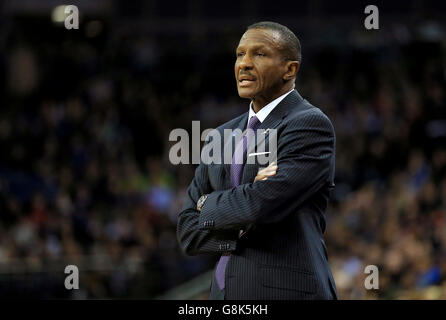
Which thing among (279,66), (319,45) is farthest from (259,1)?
(279,66)

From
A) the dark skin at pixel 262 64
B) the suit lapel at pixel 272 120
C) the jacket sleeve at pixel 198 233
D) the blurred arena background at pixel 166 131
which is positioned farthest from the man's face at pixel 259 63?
the blurred arena background at pixel 166 131

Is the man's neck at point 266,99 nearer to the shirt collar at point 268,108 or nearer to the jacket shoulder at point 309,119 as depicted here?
the shirt collar at point 268,108

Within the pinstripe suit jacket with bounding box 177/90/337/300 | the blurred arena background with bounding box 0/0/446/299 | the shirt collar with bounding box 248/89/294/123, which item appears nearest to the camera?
the pinstripe suit jacket with bounding box 177/90/337/300

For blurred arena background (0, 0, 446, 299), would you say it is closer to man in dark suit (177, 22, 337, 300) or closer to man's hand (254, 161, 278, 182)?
man in dark suit (177, 22, 337, 300)

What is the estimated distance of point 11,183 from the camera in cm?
1232

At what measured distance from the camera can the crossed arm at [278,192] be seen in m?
3.14

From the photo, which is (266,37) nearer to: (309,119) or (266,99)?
(266,99)

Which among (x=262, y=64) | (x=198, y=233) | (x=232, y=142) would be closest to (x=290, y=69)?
(x=262, y=64)

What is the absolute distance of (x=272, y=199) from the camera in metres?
3.13

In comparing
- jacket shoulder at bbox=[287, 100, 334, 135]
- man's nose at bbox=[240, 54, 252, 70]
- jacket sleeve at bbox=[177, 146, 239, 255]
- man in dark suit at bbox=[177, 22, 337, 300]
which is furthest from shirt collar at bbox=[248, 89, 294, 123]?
jacket sleeve at bbox=[177, 146, 239, 255]

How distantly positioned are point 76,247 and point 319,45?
20.5 ft

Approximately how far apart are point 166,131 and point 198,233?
1012 cm

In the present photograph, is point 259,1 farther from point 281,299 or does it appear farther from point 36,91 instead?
point 281,299

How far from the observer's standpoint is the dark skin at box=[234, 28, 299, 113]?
3309 millimetres
